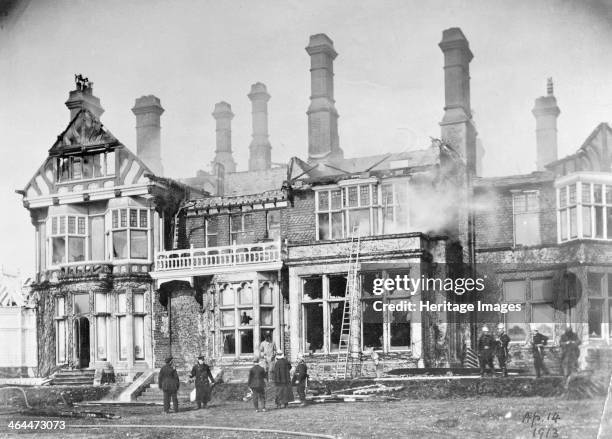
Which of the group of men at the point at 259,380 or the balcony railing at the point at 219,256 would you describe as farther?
the balcony railing at the point at 219,256

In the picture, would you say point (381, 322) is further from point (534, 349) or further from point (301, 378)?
point (534, 349)

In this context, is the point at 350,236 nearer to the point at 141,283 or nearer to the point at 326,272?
the point at 326,272

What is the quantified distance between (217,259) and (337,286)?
2.17m

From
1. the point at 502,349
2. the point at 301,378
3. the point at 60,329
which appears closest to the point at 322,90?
the point at 301,378

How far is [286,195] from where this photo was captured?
54.7ft

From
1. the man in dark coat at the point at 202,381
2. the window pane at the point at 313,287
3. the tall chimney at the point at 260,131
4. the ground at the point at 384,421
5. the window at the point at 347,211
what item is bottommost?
the ground at the point at 384,421

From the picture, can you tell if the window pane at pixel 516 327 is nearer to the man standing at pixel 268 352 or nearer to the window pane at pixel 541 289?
the window pane at pixel 541 289

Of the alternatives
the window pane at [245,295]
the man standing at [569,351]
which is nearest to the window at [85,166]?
the window pane at [245,295]

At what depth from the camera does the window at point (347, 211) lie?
52.8 ft

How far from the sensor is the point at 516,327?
14773 millimetres

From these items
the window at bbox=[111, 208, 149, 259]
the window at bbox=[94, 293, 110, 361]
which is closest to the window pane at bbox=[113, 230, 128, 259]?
the window at bbox=[111, 208, 149, 259]

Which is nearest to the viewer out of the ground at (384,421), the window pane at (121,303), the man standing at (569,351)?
the ground at (384,421)

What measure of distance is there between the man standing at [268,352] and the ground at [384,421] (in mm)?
1090

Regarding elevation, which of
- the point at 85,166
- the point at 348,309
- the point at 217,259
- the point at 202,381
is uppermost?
the point at 85,166
